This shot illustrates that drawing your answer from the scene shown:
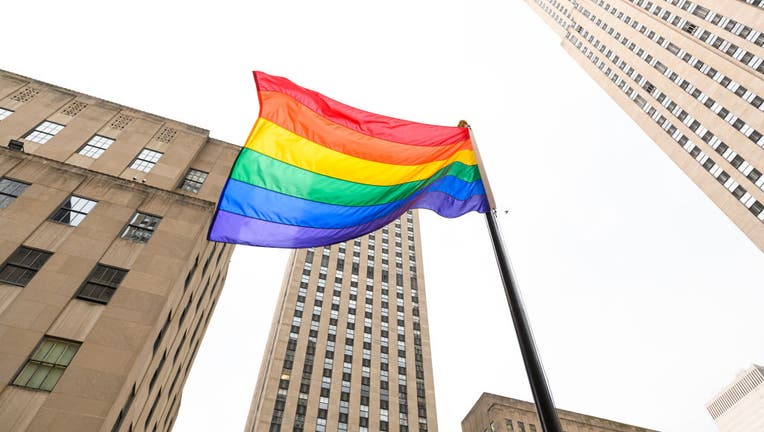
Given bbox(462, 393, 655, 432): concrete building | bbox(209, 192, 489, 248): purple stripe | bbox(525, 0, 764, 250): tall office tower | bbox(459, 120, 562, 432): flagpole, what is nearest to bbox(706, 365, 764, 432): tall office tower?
bbox(462, 393, 655, 432): concrete building

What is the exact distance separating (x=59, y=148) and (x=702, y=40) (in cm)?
7682

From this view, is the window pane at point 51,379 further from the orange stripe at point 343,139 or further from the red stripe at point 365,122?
the red stripe at point 365,122

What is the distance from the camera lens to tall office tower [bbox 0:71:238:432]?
1650cm

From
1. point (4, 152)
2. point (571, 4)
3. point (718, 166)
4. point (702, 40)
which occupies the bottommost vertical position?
point (4, 152)

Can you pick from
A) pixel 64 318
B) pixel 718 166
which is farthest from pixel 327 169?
pixel 718 166

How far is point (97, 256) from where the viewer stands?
2045 cm

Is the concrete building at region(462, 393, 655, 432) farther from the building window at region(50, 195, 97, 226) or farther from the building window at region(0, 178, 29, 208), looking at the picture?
the building window at region(0, 178, 29, 208)

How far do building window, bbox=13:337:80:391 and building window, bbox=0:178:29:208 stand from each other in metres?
8.56

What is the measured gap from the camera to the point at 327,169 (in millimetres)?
10461

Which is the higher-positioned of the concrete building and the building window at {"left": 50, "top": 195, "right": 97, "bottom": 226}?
the concrete building

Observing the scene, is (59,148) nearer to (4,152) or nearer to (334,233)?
(4,152)

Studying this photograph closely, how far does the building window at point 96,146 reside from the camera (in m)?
27.0

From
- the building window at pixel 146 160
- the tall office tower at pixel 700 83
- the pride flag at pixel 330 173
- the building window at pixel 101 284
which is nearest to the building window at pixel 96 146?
the building window at pixel 146 160

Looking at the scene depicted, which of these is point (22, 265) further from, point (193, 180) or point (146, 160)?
point (193, 180)
